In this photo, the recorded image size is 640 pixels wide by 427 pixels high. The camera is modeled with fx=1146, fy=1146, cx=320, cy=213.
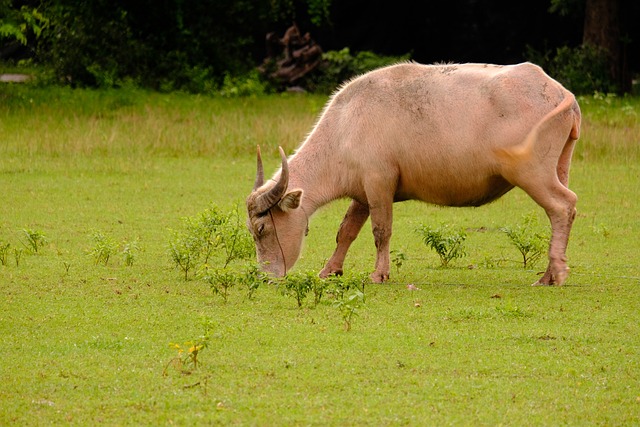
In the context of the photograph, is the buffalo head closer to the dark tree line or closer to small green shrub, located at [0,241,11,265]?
small green shrub, located at [0,241,11,265]

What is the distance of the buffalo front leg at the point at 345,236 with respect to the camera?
10.5 meters

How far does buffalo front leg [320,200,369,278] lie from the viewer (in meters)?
10.5

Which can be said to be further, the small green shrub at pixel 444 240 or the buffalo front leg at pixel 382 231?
the small green shrub at pixel 444 240

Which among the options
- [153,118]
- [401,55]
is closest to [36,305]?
[153,118]

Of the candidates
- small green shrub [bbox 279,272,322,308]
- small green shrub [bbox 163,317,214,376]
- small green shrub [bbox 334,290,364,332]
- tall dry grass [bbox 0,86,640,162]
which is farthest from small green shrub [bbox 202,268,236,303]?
tall dry grass [bbox 0,86,640,162]

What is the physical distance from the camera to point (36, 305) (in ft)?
28.8

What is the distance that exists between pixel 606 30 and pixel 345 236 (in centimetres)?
1941

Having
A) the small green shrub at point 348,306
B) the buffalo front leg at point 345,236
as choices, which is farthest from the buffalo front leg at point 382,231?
the small green shrub at point 348,306

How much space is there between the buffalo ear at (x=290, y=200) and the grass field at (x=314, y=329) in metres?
0.86

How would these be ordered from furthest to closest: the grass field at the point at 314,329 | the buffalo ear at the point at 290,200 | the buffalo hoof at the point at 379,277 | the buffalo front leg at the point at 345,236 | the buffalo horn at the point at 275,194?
the buffalo front leg at the point at 345,236 → the buffalo hoof at the point at 379,277 → the buffalo ear at the point at 290,200 → the buffalo horn at the point at 275,194 → the grass field at the point at 314,329

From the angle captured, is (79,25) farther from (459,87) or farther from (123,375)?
(123,375)

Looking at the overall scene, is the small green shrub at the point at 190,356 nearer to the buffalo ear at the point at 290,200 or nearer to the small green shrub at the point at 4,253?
the buffalo ear at the point at 290,200

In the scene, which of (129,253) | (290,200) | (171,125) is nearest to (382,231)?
(290,200)

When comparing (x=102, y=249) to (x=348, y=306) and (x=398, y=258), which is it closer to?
(x=398, y=258)
